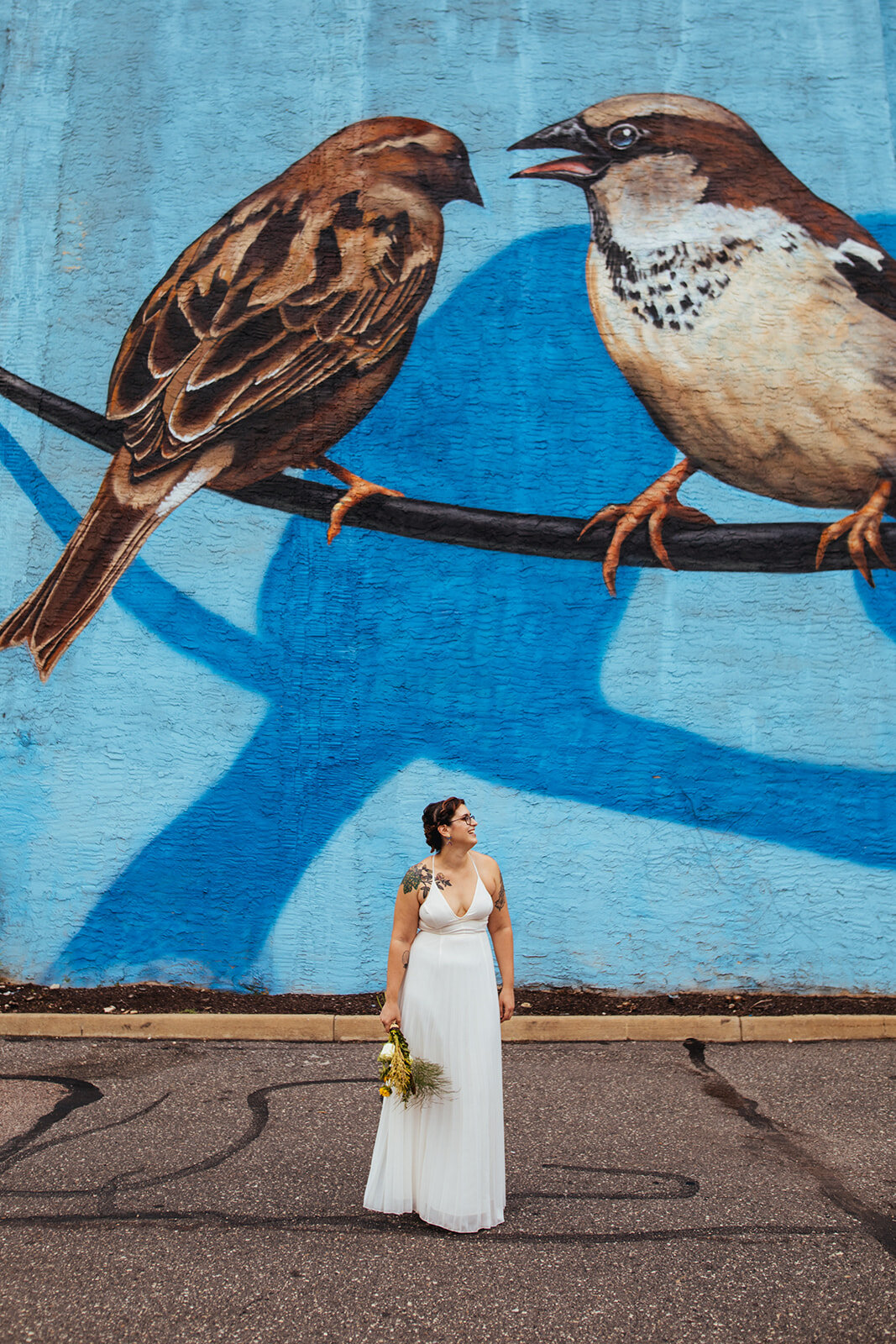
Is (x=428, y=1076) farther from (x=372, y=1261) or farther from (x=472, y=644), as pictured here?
(x=472, y=644)

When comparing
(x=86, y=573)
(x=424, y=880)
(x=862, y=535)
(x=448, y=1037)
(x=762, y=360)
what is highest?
(x=762, y=360)

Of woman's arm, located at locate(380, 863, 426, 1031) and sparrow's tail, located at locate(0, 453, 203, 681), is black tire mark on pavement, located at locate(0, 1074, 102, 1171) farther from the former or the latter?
sparrow's tail, located at locate(0, 453, 203, 681)

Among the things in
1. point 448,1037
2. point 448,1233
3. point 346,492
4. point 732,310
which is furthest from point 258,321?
point 448,1233

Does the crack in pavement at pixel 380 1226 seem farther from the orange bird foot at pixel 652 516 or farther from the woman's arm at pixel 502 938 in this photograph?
the orange bird foot at pixel 652 516

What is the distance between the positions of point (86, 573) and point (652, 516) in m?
4.53

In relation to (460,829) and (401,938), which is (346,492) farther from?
(401,938)

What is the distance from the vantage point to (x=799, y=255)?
8.32 metres

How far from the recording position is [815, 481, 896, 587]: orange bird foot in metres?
8.03

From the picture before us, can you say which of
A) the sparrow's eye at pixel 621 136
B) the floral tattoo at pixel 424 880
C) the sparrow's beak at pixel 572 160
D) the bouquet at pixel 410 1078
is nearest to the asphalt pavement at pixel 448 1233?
the bouquet at pixel 410 1078

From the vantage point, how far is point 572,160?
8.49m

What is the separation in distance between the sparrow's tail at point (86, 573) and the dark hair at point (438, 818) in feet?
16.4

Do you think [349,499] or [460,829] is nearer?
[460,829]

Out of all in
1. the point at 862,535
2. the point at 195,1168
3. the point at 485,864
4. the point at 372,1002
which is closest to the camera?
the point at 485,864

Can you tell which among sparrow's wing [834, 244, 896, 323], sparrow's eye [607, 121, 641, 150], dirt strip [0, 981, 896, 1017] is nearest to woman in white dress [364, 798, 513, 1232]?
dirt strip [0, 981, 896, 1017]
